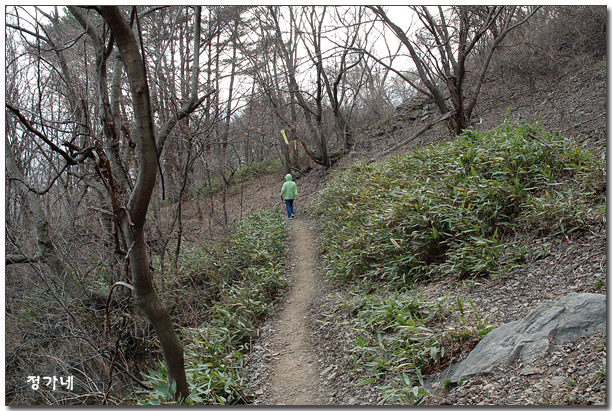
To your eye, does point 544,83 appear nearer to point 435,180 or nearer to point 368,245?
point 435,180

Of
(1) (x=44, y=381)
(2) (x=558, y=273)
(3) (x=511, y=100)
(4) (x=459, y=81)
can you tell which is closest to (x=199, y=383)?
(1) (x=44, y=381)

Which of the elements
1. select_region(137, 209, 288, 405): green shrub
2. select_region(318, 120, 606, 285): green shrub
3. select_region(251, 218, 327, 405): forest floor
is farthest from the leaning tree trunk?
select_region(318, 120, 606, 285): green shrub

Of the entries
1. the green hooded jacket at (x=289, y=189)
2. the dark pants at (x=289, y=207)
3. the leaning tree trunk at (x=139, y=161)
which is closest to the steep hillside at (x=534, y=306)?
the leaning tree trunk at (x=139, y=161)

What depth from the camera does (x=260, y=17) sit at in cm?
1216

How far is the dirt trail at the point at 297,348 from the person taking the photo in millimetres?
3555

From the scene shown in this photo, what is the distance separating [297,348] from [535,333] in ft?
8.74

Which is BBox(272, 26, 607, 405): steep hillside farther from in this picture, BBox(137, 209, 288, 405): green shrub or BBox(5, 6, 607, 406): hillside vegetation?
BBox(137, 209, 288, 405): green shrub

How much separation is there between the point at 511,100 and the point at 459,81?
225 cm

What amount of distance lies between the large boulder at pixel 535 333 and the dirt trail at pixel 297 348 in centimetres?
136

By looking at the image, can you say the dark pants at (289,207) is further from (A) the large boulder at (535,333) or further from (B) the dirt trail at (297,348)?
(A) the large boulder at (535,333)

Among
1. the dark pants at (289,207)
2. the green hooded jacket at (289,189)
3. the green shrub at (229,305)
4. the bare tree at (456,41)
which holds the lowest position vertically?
the green shrub at (229,305)

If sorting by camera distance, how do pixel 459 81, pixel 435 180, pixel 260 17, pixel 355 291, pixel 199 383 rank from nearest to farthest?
pixel 199 383, pixel 355 291, pixel 435 180, pixel 459 81, pixel 260 17

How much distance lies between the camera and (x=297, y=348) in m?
4.42

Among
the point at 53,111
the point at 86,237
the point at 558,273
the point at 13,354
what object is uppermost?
the point at 53,111
